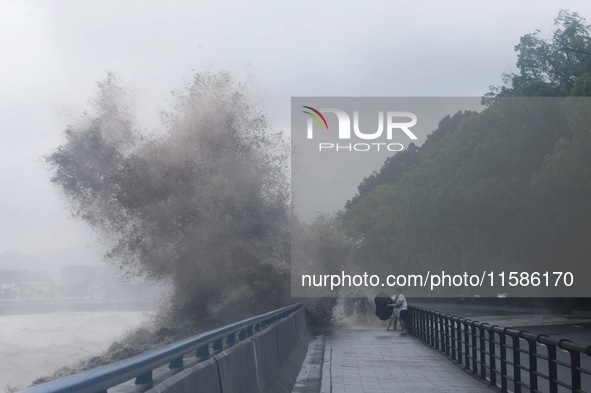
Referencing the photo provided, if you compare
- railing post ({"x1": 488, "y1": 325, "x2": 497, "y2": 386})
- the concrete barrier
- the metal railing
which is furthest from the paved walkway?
the concrete barrier

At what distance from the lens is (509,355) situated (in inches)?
964

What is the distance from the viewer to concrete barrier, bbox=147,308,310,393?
25.0 feet

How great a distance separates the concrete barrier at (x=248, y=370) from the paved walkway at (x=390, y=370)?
87 centimetres

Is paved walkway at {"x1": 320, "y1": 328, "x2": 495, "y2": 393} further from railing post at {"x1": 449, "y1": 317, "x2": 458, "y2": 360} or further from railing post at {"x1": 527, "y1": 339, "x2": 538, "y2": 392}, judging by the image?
railing post at {"x1": 527, "y1": 339, "x2": 538, "y2": 392}

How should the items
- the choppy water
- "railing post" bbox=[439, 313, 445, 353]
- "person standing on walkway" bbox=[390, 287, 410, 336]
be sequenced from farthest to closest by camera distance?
"person standing on walkway" bbox=[390, 287, 410, 336] < the choppy water < "railing post" bbox=[439, 313, 445, 353]

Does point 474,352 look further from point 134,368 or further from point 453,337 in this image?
point 134,368

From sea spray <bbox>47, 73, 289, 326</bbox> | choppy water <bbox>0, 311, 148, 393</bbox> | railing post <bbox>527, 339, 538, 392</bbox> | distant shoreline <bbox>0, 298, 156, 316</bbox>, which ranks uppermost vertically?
sea spray <bbox>47, 73, 289, 326</bbox>

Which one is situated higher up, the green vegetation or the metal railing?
the green vegetation

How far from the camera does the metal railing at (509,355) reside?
39.5 feet

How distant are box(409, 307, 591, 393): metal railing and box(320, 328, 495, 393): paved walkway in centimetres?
31

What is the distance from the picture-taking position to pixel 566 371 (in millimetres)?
19594

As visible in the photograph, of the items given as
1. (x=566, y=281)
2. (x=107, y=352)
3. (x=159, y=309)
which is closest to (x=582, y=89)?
(x=566, y=281)

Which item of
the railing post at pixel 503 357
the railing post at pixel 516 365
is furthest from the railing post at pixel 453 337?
the railing post at pixel 516 365

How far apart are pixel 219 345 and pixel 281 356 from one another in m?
7.38
